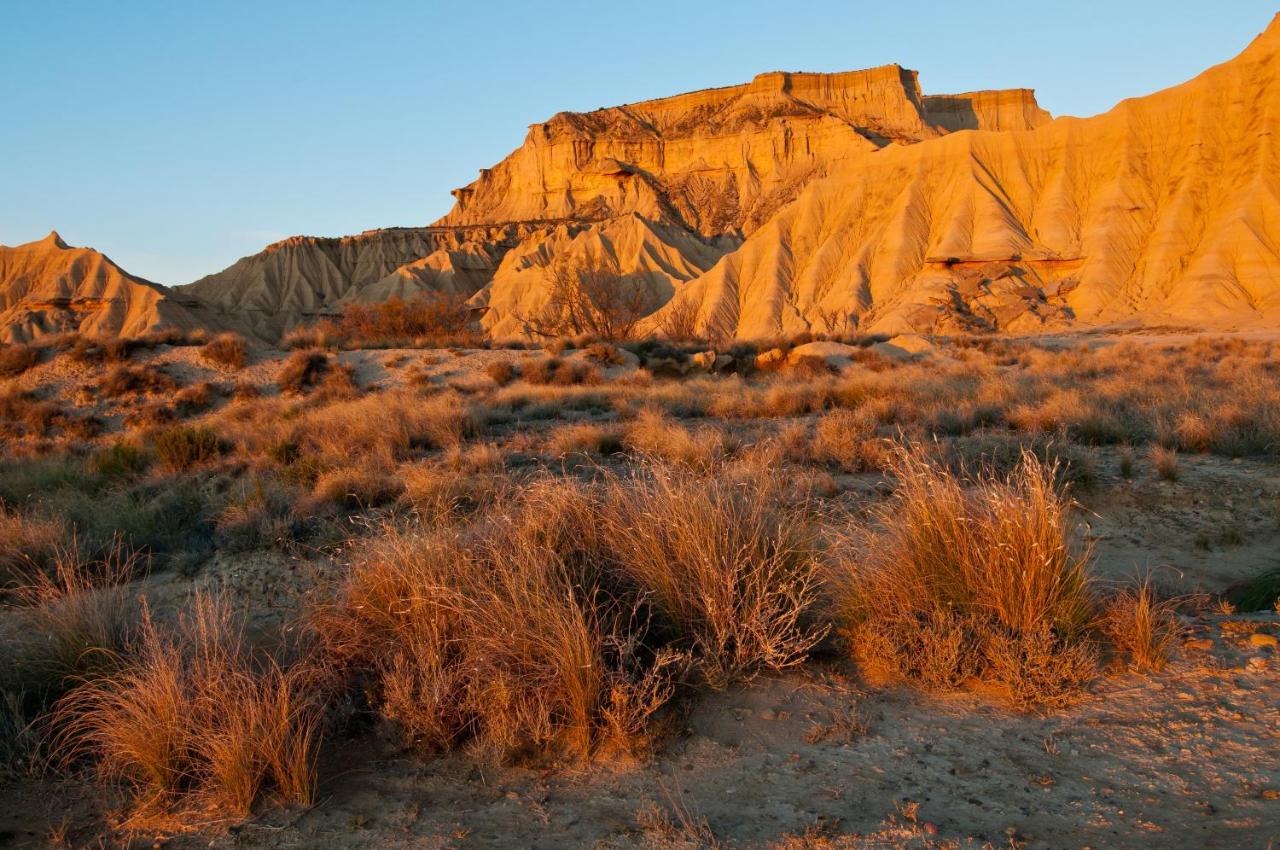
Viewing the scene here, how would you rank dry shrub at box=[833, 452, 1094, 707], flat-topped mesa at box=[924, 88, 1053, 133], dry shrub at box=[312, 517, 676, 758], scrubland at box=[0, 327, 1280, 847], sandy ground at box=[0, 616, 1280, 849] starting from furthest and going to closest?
flat-topped mesa at box=[924, 88, 1053, 133] < dry shrub at box=[833, 452, 1094, 707] < dry shrub at box=[312, 517, 676, 758] < scrubland at box=[0, 327, 1280, 847] < sandy ground at box=[0, 616, 1280, 849]

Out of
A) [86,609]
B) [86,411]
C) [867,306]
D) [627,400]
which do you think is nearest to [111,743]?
[86,609]

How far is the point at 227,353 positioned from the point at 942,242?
41.4m

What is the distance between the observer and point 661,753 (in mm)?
3543

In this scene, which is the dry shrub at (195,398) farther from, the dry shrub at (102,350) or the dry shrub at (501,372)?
the dry shrub at (501,372)

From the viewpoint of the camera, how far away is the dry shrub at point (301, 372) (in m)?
19.1

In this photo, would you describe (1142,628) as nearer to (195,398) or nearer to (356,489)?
(356,489)

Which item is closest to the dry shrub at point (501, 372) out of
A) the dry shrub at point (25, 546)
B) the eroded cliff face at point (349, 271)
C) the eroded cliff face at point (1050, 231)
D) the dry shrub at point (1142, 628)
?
the dry shrub at point (25, 546)

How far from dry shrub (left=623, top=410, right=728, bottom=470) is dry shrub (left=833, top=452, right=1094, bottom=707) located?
3.25 metres

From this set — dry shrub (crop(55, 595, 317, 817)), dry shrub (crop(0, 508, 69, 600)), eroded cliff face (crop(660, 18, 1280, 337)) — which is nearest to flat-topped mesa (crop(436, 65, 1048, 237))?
eroded cliff face (crop(660, 18, 1280, 337))

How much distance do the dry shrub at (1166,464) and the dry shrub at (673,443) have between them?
448cm

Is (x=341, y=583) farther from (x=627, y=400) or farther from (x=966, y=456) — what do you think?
→ (x=627, y=400)

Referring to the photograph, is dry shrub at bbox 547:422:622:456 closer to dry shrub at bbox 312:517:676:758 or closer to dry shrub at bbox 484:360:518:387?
dry shrub at bbox 312:517:676:758

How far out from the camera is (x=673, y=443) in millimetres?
9070

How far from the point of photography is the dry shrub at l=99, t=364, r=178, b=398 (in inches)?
733
